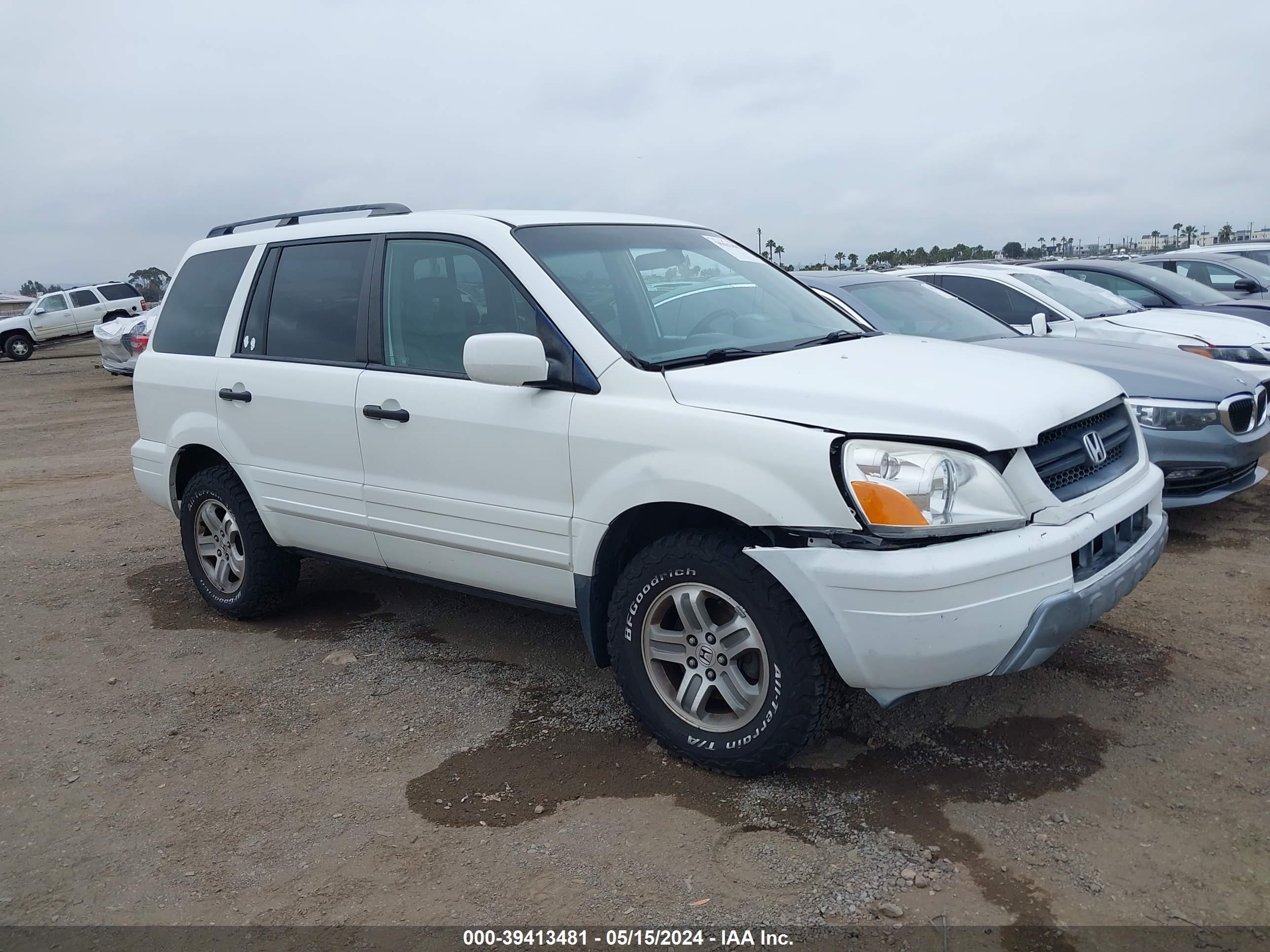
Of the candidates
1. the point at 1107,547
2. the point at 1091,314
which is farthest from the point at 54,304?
the point at 1107,547

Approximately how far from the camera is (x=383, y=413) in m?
4.07

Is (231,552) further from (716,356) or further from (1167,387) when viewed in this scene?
(1167,387)

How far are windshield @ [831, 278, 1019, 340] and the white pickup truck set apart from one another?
2632cm

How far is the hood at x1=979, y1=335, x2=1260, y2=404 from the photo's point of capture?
5.66 m

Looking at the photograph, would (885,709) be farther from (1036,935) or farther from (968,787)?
(1036,935)

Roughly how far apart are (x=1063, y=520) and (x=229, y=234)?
14.0 feet

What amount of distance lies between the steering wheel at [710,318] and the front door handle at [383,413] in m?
1.17

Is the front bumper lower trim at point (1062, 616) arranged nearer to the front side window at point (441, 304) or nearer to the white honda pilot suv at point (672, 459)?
the white honda pilot suv at point (672, 459)

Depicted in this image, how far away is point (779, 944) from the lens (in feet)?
8.34

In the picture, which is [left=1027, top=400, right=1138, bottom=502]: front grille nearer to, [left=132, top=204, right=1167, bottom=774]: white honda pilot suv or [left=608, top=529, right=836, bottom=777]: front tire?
[left=132, top=204, right=1167, bottom=774]: white honda pilot suv

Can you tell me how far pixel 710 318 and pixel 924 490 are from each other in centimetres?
133

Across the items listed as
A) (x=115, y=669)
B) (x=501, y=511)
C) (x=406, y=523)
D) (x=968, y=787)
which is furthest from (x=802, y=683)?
(x=115, y=669)

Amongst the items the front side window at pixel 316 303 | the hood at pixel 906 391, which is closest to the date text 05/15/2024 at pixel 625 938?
the hood at pixel 906 391

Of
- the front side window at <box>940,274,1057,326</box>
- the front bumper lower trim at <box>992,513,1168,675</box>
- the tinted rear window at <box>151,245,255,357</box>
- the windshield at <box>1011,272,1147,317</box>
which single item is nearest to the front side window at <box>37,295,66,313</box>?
the tinted rear window at <box>151,245,255,357</box>
